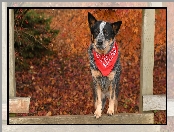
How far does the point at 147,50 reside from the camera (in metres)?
6.75

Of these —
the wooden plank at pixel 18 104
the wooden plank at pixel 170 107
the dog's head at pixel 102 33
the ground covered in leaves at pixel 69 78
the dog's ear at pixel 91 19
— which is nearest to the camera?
the dog's head at pixel 102 33

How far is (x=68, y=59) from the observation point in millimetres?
11172

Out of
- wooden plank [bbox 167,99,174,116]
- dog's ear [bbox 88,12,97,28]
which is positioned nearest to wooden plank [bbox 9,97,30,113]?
dog's ear [bbox 88,12,97,28]

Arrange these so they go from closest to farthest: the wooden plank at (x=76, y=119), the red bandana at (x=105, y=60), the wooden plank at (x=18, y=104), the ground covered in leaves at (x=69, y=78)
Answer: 1. the red bandana at (x=105, y=60)
2. the wooden plank at (x=76, y=119)
3. the wooden plank at (x=18, y=104)
4. the ground covered in leaves at (x=69, y=78)

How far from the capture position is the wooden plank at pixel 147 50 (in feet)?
21.8

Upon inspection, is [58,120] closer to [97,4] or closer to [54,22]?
[97,4]

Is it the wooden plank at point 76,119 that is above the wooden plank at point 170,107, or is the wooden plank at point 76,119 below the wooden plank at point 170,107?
below

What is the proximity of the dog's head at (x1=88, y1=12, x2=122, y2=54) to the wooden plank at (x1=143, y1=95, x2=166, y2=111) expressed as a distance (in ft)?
4.00

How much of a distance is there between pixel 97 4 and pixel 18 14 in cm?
137

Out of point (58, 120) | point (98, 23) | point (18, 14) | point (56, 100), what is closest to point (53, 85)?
point (56, 100)

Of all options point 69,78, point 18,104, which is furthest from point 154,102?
point 69,78

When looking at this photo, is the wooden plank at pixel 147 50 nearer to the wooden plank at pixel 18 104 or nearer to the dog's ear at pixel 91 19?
the dog's ear at pixel 91 19

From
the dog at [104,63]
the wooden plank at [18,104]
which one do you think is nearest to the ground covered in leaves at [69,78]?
the wooden plank at [18,104]

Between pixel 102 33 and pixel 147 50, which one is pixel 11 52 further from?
pixel 147 50
